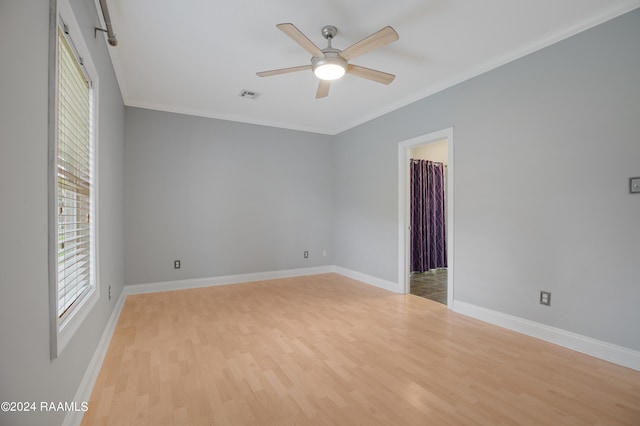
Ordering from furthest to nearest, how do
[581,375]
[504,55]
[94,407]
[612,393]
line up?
1. [504,55]
2. [581,375]
3. [612,393]
4. [94,407]

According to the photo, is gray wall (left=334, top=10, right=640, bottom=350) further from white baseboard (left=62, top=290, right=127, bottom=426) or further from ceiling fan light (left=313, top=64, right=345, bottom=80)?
white baseboard (left=62, top=290, right=127, bottom=426)

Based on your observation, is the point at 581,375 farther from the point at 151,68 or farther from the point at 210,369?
the point at 151,68

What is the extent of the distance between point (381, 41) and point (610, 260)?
2502 mm

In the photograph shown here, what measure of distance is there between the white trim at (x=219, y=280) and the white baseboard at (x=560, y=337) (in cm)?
281

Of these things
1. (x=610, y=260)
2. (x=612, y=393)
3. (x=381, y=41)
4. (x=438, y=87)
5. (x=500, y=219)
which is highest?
(x=438, y=87)

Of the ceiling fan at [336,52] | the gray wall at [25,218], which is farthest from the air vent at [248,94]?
the gray wall at [25,218]

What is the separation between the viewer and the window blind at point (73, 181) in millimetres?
1596

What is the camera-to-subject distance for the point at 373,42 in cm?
228

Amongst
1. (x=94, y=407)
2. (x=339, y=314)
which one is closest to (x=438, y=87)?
(x=339, y=314)

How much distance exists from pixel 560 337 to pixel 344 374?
6.57 ft

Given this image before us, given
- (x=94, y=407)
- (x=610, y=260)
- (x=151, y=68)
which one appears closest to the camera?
(x=94, y=407)

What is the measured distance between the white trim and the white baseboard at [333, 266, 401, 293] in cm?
28

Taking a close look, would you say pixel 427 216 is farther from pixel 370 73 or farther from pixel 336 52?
pixel 336 52

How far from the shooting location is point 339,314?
345 cm
